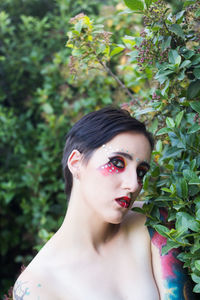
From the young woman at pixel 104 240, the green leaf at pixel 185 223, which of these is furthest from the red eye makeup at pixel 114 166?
the green leaf at pixel 185 223

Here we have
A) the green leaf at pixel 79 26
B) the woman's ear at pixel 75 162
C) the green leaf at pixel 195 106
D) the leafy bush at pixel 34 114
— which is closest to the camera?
the green leaf at pixel 195 106

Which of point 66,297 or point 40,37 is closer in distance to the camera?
point 66,297

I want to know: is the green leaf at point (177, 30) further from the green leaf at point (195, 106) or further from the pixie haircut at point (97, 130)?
the pixie haircut at point (97, 130)

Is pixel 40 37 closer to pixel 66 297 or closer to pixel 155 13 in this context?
pixel 155 13

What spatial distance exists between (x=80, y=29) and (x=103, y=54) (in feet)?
0.65

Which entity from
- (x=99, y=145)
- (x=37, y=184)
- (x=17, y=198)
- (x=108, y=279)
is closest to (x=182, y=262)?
(x=108, y=279)

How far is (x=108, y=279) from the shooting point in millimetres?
1415

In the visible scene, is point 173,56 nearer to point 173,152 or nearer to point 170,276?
point 173,152

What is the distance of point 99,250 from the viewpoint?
150 cm

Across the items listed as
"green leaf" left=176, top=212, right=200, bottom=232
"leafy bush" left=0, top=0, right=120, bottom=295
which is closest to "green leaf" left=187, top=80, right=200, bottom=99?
"green leaf" left=176, top=212, right=200, bottom=232

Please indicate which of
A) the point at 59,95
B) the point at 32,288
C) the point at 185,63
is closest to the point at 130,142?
the point at 185,63

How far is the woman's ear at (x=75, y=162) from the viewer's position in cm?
150

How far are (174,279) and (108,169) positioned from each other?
469 mm

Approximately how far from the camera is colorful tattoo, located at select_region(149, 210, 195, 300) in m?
1.41
